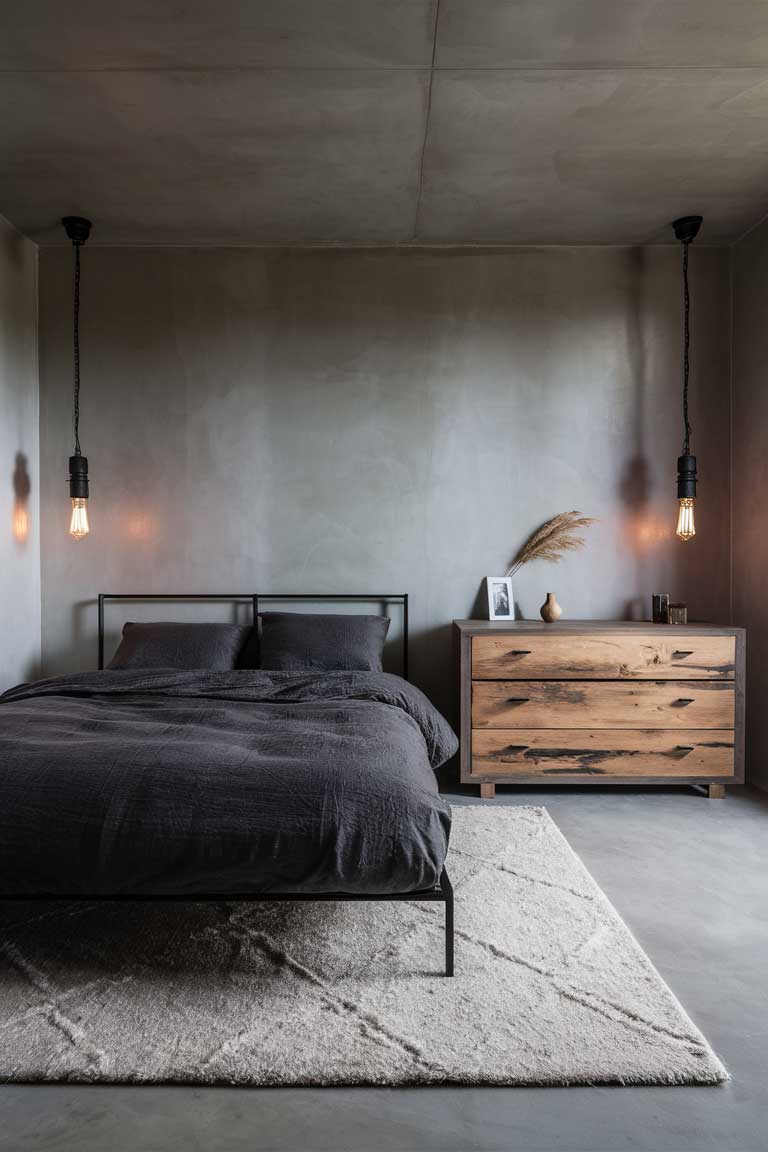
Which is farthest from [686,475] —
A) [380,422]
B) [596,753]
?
[380,422]

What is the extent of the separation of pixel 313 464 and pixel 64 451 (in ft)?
4.11

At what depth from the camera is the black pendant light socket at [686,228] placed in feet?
11.9

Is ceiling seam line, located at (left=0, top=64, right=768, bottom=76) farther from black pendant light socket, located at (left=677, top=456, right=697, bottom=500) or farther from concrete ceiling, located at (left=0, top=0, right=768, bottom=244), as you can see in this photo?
black pendant light socket, located at (left=677, top=456, right=697, bottom=500)

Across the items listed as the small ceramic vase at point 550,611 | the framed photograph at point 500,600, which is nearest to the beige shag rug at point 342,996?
A: the small ceramic vase at point 550,611

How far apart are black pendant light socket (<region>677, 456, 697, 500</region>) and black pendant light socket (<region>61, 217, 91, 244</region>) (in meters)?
2.96

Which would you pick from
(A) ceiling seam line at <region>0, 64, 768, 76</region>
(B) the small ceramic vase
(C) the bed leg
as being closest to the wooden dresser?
(B) the small ceramic vase

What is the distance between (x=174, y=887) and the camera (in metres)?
1.79

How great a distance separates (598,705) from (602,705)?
0.02 meters

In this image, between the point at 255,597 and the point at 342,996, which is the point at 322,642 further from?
the point at 342,996

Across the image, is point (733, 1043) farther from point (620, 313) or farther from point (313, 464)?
point (620, 313)

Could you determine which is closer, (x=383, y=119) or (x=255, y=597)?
(x=383, y=119)

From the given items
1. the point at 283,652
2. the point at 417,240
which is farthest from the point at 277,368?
the point at 283,652

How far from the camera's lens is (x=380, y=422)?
157 inches

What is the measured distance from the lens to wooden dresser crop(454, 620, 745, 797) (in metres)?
3.40
